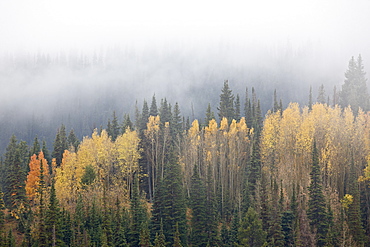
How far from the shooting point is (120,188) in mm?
61000

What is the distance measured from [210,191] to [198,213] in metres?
5.24

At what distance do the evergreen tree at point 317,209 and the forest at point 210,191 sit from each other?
6.1 inches

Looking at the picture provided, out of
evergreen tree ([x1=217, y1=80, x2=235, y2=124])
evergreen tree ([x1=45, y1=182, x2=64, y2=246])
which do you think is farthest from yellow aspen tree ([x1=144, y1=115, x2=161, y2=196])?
evergreen tree ([x1=45, y1=182, x2=64, y2=246])

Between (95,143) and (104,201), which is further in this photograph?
(95,143)

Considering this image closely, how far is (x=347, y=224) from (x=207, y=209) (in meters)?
22.7

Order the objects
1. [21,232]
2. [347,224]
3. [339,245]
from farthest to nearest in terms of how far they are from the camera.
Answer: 1. [21,232]
2. [347,224]
3. [339,245]

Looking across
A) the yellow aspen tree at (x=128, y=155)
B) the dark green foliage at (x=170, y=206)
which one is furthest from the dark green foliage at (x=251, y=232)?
the yellow aspen tree at (x=128, y=155)

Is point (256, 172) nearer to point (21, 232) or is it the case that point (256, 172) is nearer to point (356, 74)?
point (21, 232)

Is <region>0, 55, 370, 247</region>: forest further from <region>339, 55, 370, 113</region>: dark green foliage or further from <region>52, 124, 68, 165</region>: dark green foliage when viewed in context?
<region>339, 55, 370, 113</region>: dark green foliage

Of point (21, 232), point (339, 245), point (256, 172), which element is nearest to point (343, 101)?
point (256, 172)

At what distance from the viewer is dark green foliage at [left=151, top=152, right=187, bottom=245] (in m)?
60.0

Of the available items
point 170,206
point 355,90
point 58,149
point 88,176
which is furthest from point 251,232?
point 355,90

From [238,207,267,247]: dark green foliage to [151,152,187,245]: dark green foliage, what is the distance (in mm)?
10318

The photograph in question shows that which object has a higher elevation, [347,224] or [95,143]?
[95,143]
